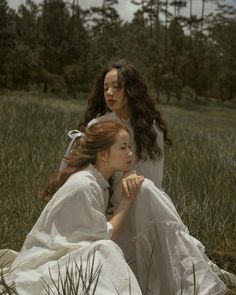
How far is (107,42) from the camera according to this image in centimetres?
3119

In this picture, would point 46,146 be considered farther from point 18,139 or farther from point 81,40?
point 81,40

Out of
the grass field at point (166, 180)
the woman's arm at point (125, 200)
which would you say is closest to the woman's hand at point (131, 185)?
the woman's arm at point (125, 200)

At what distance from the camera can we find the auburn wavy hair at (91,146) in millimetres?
3121

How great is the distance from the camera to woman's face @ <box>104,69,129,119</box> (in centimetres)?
381

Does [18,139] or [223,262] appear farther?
[18,139]

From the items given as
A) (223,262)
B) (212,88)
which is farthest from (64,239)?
(212,88)

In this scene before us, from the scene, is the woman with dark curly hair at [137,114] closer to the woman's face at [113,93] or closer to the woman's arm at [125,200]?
the woman's face at [113,93]

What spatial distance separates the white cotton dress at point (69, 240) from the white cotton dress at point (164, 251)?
257mm

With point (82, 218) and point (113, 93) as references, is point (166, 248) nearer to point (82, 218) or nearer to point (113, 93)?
point (82, 218)

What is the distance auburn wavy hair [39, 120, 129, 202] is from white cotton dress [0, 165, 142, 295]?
0.07 meters

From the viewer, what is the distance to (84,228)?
2936 mm

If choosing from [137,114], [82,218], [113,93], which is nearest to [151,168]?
[137,114]

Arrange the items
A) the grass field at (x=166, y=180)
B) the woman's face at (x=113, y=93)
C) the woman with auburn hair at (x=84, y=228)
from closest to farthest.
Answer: the woman with auburn hair at (x=84, y=228) → the woman's face at (x=113, y=93) → the grass field at (x=166, y=180)

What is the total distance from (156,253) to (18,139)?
12.6 feet
